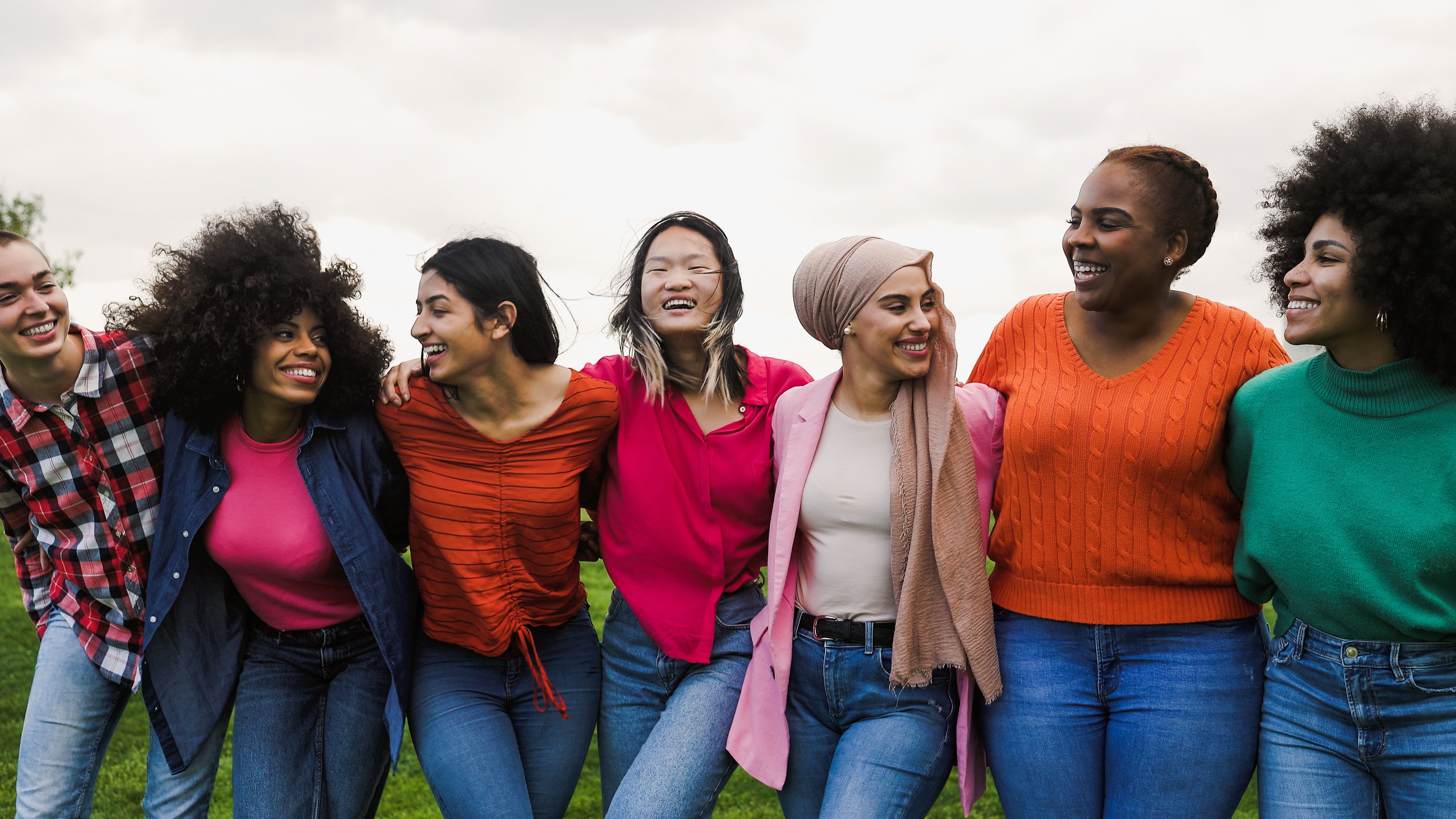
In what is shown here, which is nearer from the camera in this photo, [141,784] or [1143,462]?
[1143,462]

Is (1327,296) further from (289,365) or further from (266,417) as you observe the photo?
(266,417)

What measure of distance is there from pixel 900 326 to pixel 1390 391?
4.61ft

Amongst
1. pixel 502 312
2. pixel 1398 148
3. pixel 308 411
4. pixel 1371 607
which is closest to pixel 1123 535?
pixel 1371 607

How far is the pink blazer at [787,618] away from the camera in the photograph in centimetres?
344

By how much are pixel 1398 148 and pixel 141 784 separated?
6998 millimetres

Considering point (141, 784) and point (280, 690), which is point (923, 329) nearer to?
point (280, 690)

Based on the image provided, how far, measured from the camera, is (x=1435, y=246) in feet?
9.70

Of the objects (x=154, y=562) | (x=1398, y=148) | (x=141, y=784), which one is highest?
(x=1398, y=148)

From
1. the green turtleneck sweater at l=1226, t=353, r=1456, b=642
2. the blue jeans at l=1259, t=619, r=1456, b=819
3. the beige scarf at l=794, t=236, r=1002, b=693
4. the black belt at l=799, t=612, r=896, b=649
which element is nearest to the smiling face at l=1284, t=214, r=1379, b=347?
the green turtleneck sweater at l=1226, t=353, r=1456, b=642

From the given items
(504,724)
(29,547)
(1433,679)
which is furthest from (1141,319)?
→ (29,547)

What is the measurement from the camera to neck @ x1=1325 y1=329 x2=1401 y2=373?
301 centimetres

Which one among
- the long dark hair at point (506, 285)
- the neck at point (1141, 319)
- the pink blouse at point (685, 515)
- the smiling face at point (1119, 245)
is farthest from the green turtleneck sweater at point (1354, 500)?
the long dark hair at point (506, 285)

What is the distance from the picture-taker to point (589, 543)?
13.8 feet

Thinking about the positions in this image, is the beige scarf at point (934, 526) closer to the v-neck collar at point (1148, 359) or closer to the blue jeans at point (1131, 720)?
the blue jeans at point (1131, 720)
